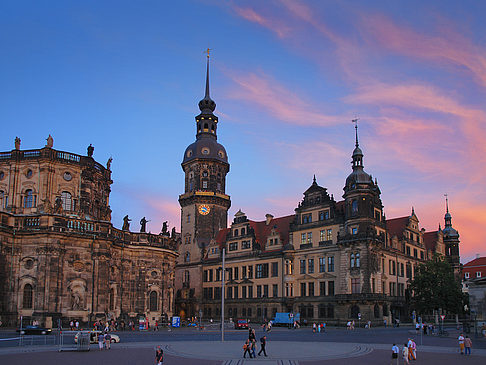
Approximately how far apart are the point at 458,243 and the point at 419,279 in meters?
33.8

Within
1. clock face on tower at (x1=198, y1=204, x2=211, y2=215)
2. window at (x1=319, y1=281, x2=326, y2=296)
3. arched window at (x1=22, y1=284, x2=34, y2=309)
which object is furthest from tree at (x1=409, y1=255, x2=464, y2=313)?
arched window at (x1=22, y1=284, x2=34, y2=309)

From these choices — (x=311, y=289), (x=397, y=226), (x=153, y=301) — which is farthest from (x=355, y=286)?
(x=153, y=301)

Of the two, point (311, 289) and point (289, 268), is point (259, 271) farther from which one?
point (311, 289)

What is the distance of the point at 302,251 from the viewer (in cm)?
7731

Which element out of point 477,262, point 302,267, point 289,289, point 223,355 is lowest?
point 223,355

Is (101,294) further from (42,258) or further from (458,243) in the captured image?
(458,243)

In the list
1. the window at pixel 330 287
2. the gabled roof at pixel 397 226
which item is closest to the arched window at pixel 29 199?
the window at pixel 330 287

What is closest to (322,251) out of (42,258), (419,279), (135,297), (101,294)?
(419,279)

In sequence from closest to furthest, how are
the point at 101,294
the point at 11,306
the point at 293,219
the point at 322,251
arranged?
1. the point at 11,306
2. the point at 101,294
3. the point at 322,251
4. the point at 293,219

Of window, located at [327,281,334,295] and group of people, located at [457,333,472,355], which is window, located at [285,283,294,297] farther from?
group of people, located at [457,333,472,355]

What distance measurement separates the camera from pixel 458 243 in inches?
3755

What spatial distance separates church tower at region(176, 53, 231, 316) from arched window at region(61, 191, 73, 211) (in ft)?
122

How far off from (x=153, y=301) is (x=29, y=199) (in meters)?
19.9

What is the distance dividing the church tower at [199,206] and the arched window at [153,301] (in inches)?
1134
